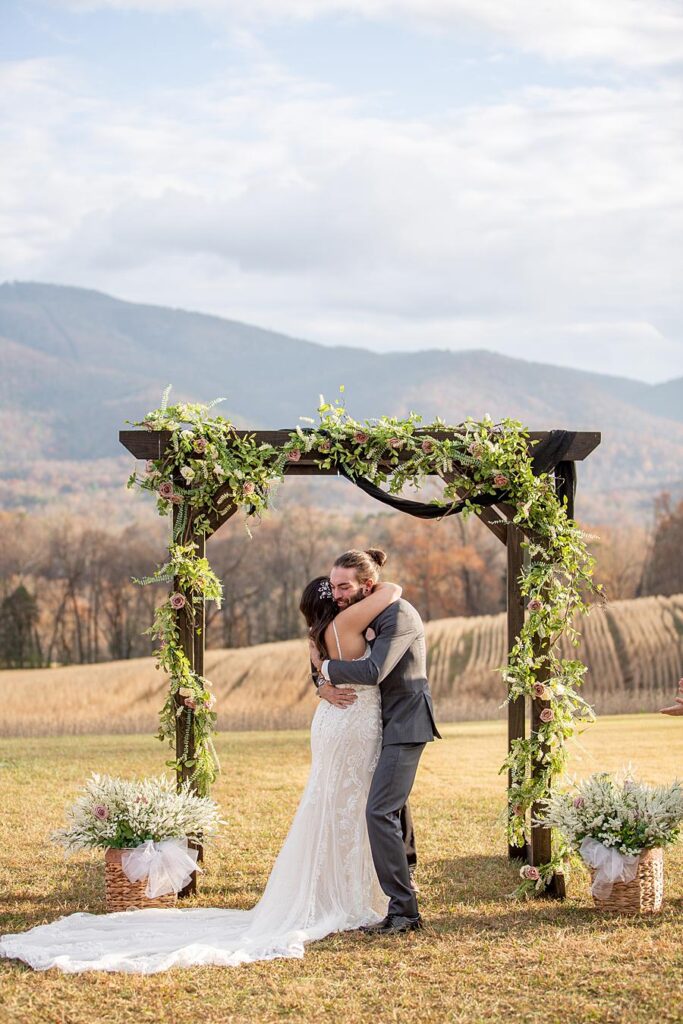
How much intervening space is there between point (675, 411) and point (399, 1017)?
176m

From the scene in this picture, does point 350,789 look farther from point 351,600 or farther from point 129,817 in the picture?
point 129,817

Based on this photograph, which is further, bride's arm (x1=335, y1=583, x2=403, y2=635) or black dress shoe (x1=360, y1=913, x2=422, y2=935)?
bride's arm (x1=335, y1=583, x2=403, y2=635)

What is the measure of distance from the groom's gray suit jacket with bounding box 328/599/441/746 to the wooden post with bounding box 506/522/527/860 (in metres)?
A: 1.32

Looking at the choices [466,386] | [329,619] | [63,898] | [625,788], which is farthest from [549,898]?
[466,386]

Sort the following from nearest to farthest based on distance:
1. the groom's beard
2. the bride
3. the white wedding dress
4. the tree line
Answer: the white wedding dress → the bride → the groom's beard → the tree line

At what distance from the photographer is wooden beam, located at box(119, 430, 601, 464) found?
23.9ft

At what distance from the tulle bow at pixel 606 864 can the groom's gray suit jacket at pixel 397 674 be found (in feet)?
3.90

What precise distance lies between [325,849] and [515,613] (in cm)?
221

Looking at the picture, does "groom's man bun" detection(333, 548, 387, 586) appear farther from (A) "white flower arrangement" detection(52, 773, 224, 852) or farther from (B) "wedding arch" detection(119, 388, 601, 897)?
(A) "white flower arrangement" detection(52, 773, 224, 852)

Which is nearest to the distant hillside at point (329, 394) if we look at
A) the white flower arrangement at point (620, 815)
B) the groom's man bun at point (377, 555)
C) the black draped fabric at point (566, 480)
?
the black draped fabric at point (566, 480)

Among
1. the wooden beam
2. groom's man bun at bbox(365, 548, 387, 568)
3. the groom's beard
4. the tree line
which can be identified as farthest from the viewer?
the tree line

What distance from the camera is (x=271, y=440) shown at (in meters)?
7.46

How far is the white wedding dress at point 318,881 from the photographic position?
6320mm

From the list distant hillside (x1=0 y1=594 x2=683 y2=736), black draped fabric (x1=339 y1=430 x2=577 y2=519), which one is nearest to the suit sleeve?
black draped fabric (x1=339 y1=430 x2=577 y2=519)
